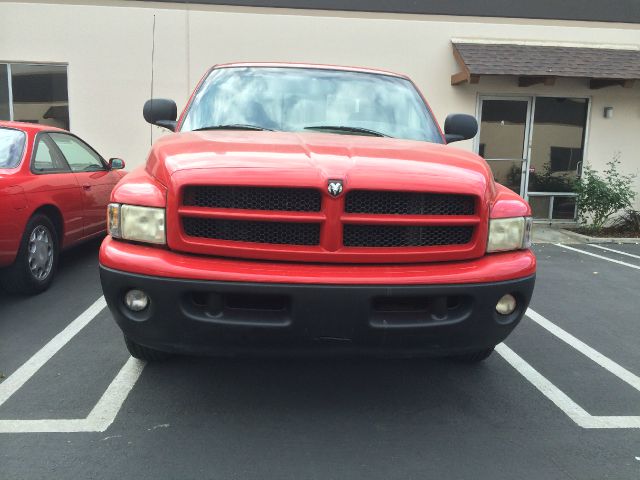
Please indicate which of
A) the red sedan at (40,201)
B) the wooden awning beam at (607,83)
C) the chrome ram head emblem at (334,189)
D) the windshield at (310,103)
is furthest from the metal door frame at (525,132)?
the chrome ram head emblem at (334,189)

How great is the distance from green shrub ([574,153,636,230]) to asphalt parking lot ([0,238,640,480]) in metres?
6.37

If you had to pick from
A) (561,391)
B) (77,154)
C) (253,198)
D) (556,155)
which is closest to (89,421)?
(253,198)

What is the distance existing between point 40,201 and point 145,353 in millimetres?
2335

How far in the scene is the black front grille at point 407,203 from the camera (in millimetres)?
2521

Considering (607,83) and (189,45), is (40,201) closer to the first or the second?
(189,45)

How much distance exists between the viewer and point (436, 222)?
8.36 ft

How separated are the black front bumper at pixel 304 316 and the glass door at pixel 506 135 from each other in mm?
8551

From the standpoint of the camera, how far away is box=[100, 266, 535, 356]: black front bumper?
91.8 inches

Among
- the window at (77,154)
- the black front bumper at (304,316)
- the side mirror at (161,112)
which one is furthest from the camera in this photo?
the window at (77,154)

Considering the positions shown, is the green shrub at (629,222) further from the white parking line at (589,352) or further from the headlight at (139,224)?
the headlight at (139,224)

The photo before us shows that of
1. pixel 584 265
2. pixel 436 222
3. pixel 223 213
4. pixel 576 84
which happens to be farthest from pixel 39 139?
pixel 576 84

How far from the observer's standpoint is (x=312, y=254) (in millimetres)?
2475

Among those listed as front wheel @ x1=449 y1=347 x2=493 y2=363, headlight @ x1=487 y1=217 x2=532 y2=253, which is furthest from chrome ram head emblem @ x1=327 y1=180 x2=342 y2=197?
front wheel @ x1=449 y1=347 x2=493 y2=363

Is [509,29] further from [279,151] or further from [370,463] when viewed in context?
[370,463]
